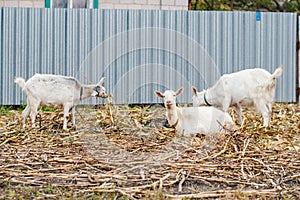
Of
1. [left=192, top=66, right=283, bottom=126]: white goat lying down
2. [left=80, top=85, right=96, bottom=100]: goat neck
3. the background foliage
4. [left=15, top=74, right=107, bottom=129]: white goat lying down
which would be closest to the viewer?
[left=15, top=74, right=107, bottom=129]: white goat lying down

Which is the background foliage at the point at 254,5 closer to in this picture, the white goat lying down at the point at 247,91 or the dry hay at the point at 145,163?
the white goat lying down at the point at 247,91

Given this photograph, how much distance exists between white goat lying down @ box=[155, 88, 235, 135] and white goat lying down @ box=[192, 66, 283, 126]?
2.69 ft

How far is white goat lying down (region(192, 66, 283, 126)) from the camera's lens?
7.93 meters

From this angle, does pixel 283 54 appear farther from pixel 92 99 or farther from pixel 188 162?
pixel 188 162

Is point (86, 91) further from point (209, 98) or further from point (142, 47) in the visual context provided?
point (142, 47)

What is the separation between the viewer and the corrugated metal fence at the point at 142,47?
425 inches

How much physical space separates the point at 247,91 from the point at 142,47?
12.0 ft

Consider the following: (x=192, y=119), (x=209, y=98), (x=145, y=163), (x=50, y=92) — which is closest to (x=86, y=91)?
(x=50, y=92)

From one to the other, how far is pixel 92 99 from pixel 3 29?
2.16m


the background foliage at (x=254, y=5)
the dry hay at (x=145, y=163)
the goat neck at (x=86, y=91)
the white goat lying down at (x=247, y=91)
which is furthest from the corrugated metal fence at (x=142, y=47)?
the background foliage at (x=254, y=5)

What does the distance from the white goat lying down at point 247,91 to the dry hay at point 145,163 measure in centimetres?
90

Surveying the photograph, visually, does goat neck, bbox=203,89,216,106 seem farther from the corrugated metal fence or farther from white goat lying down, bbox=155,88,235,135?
the corrugated metal fence

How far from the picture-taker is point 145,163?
16.7 feet

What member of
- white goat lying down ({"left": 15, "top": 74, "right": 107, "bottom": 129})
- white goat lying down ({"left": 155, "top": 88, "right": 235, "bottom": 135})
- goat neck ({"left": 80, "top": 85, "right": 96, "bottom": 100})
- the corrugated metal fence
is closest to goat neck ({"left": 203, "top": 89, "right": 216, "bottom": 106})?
white goat lying down ({"left": 155, "top": 88, "right": 235, "bottom": 135})
